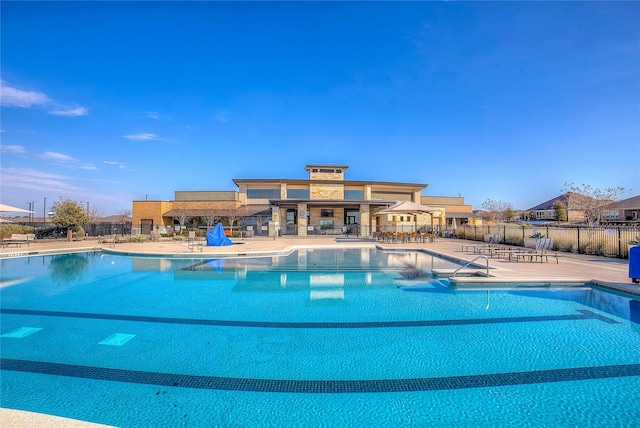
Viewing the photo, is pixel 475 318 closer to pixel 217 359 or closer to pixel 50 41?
pixel 217 359

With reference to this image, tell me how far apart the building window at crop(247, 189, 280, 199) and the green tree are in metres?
15.0

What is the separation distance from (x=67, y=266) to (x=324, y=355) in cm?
1358

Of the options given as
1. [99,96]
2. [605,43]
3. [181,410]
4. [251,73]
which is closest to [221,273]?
[181,410]

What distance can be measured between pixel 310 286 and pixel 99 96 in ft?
60.2

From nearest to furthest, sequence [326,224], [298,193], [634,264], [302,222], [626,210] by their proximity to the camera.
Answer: [634,264]
[302,222]
[326,224]
[298,193]
[626,210]

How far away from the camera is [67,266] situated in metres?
12.7

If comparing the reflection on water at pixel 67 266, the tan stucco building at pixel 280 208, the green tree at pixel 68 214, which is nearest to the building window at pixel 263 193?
the tan stucco building at pixel 280 208

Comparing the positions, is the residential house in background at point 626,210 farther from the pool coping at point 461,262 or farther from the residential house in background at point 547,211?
the pool coping at point 461,262

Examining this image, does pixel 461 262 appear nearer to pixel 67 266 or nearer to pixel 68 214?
pixel 67 266

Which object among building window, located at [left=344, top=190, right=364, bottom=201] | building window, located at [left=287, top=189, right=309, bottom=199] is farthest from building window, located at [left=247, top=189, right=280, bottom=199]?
building window, located at [left=344, top=190, right=364, bottom=201]

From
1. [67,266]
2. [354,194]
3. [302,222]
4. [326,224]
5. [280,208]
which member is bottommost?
[67,266]

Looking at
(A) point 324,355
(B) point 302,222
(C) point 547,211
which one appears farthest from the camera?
(C) point 547,211

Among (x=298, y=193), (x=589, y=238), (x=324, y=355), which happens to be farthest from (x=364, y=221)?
(x=324, y=355)

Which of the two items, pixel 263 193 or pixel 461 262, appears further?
pixel 263 193
